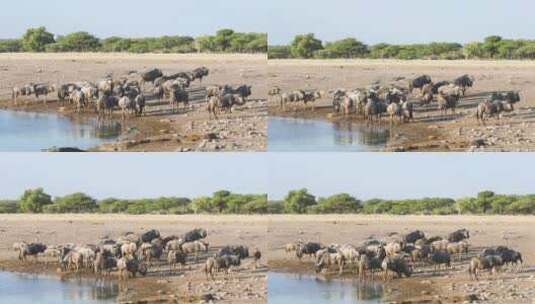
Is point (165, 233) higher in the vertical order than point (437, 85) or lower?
lower

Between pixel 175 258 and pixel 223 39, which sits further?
pixel 175 258

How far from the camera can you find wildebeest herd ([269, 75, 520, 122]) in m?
12.9

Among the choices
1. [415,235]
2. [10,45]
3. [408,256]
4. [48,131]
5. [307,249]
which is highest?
[10,45]

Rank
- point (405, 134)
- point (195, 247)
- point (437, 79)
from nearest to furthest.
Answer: point (195, 247) < point (405, 134) < point (437, 79)

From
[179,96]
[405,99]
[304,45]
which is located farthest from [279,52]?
[405,99]

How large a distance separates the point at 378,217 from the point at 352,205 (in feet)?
1.40

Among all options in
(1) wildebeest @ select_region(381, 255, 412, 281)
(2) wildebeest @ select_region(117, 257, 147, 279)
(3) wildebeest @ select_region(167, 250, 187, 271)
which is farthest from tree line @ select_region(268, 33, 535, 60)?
(2) wildebeest @ select_region(117, 257, 147, 279)

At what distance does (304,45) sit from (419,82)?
168cm

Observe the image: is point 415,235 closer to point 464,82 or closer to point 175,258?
point 464,82

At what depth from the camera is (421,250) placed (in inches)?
503

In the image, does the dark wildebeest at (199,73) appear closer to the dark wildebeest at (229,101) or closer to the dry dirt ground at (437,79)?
the dark wildebeest at (229,101)

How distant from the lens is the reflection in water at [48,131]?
12398 mm

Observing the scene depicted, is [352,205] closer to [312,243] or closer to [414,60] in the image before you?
[312,243]

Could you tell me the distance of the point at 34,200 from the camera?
12.7 meters
